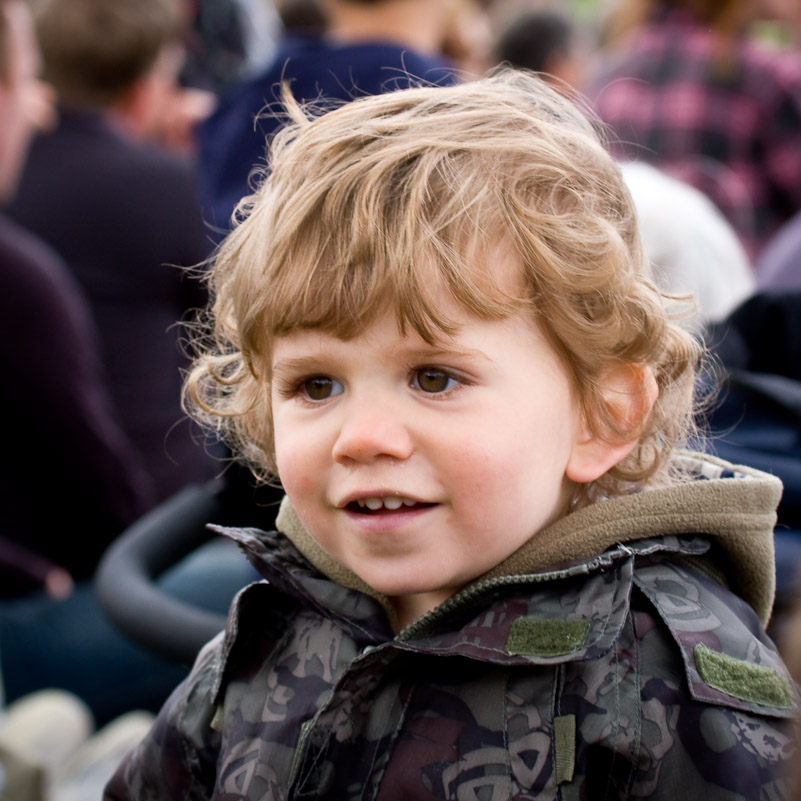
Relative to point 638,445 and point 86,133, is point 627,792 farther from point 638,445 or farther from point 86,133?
point 86,133

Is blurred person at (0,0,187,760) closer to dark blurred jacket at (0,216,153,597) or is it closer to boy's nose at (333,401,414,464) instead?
dark blurred jacket at (0,216,153,597)

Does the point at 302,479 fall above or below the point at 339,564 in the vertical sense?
above

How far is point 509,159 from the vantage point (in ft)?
3.98

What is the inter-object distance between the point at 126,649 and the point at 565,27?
3.30 meters

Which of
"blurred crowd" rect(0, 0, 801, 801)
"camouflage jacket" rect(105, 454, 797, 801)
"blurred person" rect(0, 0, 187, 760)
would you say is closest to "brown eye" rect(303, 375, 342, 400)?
"camouflage jacket" rect(105, 454, 797, 801)

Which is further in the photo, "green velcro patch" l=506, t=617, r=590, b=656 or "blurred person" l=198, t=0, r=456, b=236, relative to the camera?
"blurred person" l=198, t=0, r=456, b=236

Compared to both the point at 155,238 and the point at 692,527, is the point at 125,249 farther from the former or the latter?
the point at 692,527

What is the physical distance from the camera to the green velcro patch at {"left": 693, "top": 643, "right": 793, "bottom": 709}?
1.09m

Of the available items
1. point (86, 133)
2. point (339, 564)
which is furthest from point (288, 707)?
point (86, 133)

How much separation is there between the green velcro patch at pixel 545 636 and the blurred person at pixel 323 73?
140 centimetres

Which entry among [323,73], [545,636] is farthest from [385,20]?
[545,636]

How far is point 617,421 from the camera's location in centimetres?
125

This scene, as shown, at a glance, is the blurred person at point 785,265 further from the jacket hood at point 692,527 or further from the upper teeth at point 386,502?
the upper teeth at point 386,502

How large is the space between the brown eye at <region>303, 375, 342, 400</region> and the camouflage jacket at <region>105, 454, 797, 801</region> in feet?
0.73
